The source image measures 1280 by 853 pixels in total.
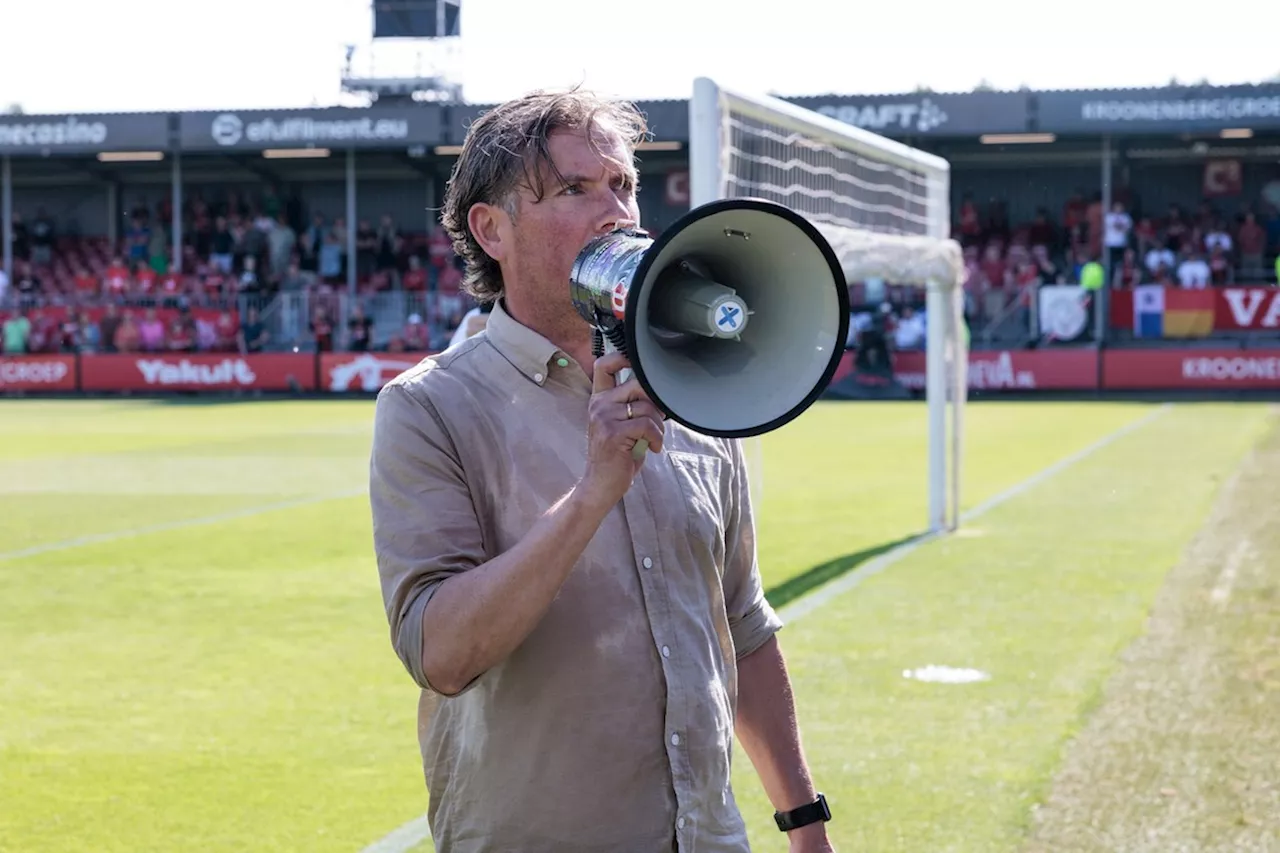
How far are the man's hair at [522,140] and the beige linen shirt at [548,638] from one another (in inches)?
7.8

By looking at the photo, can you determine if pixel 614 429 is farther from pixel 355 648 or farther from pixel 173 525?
pixel 173 525

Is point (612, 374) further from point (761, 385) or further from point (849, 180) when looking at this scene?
point (849, 180)

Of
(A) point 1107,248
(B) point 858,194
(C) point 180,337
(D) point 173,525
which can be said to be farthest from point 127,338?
(B) point 858,194

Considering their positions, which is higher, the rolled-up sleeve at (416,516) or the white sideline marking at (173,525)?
the rolled-up sleeve at (416,516)

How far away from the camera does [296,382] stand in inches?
1264

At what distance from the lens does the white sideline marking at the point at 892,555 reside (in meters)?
8.61

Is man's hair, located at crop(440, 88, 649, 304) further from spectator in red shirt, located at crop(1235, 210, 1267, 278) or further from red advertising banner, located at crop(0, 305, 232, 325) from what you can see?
spectator in red shirt, located at crop(1235, 210, 1267, 278)

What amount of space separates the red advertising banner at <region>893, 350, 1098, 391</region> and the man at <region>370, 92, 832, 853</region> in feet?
89.5

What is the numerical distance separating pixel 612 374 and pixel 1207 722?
15.5 ft

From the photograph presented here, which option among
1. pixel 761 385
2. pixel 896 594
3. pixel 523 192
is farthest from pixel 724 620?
pixel 896 594

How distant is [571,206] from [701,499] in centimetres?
51

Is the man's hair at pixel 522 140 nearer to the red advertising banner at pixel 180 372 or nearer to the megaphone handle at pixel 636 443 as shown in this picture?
the megaphone handle at pixel 636 443

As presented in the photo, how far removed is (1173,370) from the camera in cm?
2942

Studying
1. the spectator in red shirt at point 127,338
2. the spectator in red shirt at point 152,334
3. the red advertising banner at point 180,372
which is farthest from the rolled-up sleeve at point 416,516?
the spectator in red shirt at point 127,338
